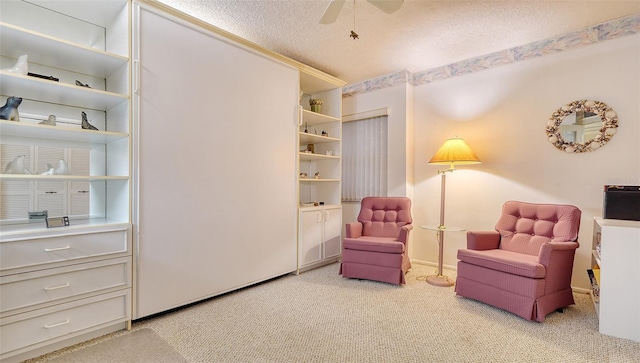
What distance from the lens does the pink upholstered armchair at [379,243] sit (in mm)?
3150

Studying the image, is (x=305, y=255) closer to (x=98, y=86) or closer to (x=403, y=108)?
(x=403, y=108)

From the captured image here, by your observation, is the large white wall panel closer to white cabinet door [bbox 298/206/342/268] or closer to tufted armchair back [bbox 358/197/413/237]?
white cabinet door [bbox 298/206/342/268]

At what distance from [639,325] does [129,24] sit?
418 centimetres

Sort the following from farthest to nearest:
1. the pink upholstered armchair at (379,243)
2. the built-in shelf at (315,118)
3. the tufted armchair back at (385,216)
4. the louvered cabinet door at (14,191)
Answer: the built-in shelf at (315,118) < the tufted armchair back at (385,216) < the pink upholstered armchair at (379,243) < the louvered cabinet door at (14,191)

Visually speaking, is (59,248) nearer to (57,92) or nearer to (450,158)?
(57,92)

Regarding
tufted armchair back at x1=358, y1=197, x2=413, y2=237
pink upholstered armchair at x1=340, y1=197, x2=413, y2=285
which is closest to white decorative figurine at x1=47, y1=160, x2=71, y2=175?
pink upholstered armchair at x1=340, y1=197, x2=413, y2=285

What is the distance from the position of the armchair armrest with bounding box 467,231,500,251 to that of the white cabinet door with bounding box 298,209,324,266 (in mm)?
1708

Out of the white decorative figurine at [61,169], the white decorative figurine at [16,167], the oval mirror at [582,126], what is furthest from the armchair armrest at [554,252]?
the white decorative figurine at [16,167]

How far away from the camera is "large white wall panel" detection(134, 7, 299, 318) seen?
2324mm

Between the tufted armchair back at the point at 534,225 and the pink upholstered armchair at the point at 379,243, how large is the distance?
956mm

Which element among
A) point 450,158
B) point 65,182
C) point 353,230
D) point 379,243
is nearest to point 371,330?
point 379,243

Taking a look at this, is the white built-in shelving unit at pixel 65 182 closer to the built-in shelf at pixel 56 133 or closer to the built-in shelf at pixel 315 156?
the built-in shelf at pixel 56 133

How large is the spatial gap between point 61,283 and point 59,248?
0.74 ft

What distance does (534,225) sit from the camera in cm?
290
